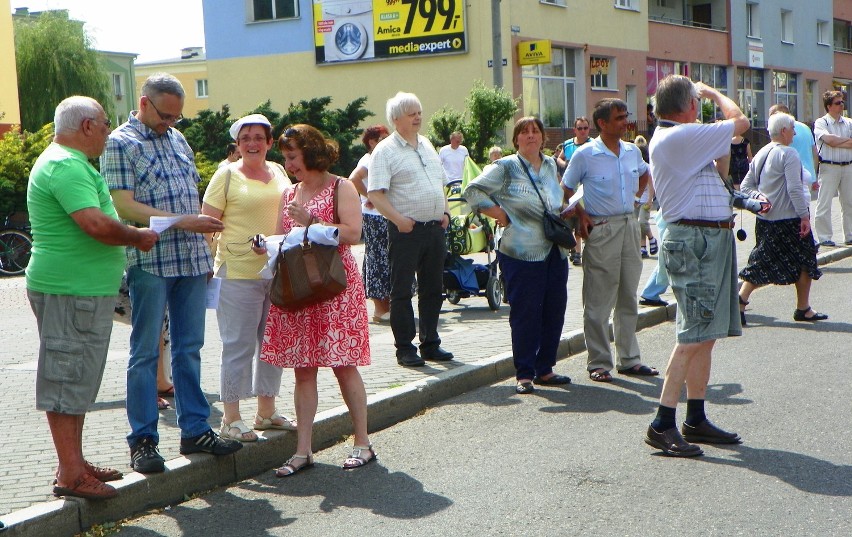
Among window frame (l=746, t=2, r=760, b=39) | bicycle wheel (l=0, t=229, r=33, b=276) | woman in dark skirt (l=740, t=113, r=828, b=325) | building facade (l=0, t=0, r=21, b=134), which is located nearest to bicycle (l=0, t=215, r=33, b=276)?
bicycle wheel (l=0, t=229, r=33, b=276)

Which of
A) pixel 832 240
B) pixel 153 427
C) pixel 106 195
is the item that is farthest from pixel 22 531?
pixel 832 240

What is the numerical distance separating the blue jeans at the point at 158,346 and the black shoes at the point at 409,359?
2632mm

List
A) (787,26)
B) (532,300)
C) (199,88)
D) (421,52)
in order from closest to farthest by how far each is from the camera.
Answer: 1. (532,300)
2. (421,52)
3. (787,26)
4. (199,88)

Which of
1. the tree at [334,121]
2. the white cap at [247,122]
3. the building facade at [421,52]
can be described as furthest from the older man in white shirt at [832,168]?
the building facade at [421,52]

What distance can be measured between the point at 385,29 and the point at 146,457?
95.6 ft

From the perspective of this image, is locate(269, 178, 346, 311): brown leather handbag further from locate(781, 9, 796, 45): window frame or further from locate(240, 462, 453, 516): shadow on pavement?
locate(781, 9, 796, 45): window frame

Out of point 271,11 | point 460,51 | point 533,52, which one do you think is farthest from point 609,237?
point 271,11

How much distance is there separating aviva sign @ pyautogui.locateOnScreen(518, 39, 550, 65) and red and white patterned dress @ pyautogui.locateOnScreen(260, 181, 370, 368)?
81.6 feet

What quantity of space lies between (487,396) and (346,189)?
239 centimetres

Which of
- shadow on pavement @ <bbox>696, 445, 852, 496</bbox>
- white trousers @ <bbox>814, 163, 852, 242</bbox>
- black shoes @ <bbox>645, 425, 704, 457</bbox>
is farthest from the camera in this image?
white trousers @ <bbox>814, 163, 852, 242</bbox>

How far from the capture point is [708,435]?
20.2ft

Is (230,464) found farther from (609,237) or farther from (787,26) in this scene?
(787,26)

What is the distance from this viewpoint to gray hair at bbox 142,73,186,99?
5625 millimetres

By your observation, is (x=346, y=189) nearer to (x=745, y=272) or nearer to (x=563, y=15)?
(x=745, y=272)
